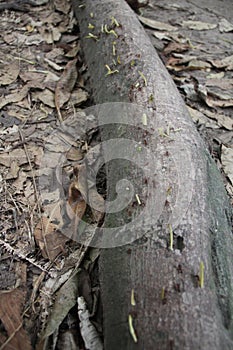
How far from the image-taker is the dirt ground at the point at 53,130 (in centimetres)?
177

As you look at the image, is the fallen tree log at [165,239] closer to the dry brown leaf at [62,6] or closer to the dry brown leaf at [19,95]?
the dry brown leaf at [19,95]

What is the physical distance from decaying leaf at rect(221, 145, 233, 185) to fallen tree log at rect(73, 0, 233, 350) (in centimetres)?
33

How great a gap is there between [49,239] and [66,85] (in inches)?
52.8

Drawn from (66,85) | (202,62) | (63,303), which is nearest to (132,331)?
(63,303)

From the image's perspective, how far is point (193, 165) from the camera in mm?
1914

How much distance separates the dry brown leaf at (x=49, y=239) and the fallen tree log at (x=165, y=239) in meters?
0.30

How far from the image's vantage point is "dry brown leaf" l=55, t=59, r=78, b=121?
9.39ft

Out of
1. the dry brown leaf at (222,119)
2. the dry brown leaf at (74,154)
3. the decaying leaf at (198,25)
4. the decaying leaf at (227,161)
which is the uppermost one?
the decaying leaf at (198,25)

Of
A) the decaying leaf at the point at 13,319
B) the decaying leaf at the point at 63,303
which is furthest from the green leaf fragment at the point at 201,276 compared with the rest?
the decaying leaf at the point at 13,319

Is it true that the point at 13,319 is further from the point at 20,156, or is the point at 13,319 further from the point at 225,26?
the point at 225,26

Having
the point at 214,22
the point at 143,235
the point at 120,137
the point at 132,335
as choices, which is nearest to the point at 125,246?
the point at 143,235

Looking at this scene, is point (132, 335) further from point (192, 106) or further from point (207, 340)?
point (192, 106)

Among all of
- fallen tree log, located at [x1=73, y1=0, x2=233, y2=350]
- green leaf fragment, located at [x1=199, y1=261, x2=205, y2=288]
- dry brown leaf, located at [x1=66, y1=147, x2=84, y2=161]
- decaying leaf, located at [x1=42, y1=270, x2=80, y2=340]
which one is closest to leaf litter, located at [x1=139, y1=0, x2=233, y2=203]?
fallen tree log, located at [x1=73, y1=0, x2=233, y2=350]

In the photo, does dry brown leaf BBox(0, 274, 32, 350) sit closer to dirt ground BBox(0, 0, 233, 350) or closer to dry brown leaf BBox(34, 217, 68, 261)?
dirt ground BBox(0, 0, 233, 350)
